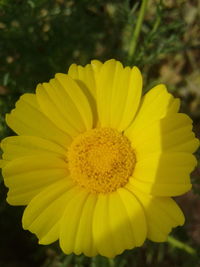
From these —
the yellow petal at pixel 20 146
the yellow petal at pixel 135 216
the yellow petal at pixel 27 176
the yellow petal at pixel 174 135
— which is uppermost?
the yellow petal at pixel 174 135

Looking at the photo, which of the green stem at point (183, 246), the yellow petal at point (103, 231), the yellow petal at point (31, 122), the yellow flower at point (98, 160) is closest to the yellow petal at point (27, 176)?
the yellow flower at point (98, 160)

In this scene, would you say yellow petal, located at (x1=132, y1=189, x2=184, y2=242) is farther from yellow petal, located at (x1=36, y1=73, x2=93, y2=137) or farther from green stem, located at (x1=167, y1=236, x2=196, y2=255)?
green stem, located at (x1=167, y1=236, x2=196, y2=255)

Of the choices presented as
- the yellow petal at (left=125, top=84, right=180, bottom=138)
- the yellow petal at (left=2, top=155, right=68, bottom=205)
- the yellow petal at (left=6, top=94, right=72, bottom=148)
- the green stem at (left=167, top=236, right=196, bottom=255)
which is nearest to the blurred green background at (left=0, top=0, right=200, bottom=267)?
the green stem at (left=167, top=236, right=196, bottom=255)

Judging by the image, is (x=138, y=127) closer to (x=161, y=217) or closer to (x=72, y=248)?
(x=161, y=217)

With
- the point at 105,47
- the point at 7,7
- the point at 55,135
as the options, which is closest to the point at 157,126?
the point at 55,135

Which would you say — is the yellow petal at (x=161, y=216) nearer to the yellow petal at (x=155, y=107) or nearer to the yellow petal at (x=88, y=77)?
the yellow petal at (x=155, y=107)

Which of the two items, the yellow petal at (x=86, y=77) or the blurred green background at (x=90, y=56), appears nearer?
the yellow petal at (x=86, y=77)
